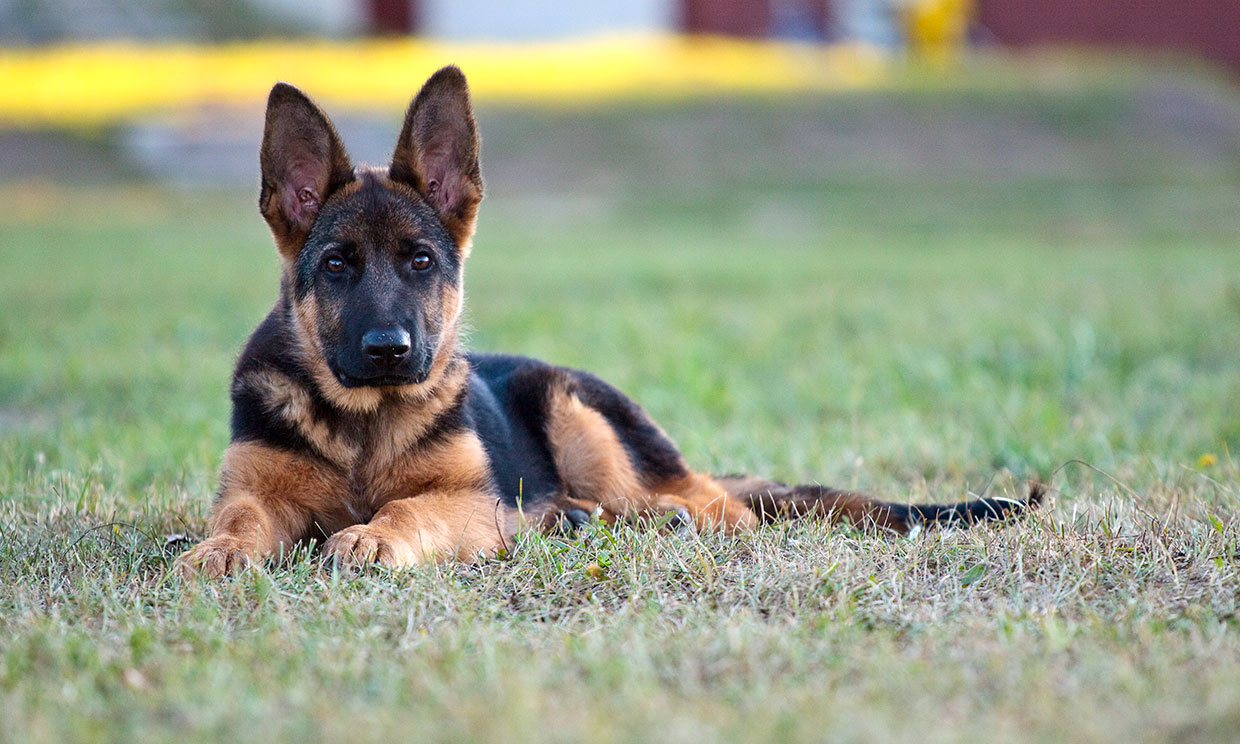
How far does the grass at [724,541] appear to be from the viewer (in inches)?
109

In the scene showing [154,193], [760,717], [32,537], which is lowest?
[154,193]

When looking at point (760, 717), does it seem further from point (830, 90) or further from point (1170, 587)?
point (830, 90)

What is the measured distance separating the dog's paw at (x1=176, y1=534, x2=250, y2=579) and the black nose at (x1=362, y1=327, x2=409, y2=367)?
77cm

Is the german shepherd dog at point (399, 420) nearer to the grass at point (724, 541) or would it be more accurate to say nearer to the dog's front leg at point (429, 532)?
the dog's front leg at point (429, 532)

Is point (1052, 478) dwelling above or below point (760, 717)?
below

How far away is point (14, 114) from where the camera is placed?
85.9 feet

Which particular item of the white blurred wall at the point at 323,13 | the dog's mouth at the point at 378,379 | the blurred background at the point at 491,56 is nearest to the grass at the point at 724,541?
the dog's mouth at the point at 378,379

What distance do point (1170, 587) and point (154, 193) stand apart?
2352cm

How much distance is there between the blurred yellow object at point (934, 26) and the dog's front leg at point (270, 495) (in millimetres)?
31781

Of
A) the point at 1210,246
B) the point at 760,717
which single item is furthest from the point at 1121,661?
the point at 1210,246

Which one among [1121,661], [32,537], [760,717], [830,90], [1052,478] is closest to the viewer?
[760,717]

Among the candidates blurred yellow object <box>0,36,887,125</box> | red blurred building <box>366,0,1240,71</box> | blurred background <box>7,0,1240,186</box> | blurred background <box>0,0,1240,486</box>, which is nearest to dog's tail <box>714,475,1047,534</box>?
blurred background <box>0,0,1240,486</box>

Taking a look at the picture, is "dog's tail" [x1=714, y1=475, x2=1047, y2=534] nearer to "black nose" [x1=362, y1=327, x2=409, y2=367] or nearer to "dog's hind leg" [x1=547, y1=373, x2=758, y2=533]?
"dog's hind leg" [x1=547, y1=373, x2=758, y2=533]

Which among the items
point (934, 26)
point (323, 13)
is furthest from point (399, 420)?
point (323, 13)
